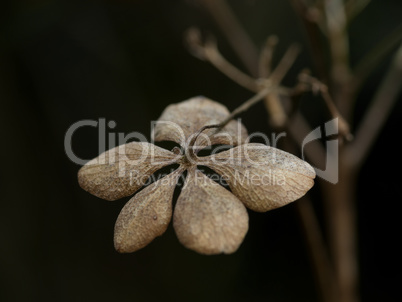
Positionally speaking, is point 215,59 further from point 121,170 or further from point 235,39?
point 121,170

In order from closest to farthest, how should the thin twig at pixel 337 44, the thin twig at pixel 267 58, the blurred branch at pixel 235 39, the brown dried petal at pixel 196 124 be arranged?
the brown dried petal at pixel 196 124, the thin twig at pixel 267 58, the thin twig at pixel 337 44, the blurred branch at pixel 235 39

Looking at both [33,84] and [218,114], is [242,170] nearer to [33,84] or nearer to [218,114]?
[218,114]

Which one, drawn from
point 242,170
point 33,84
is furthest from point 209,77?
point 242,170

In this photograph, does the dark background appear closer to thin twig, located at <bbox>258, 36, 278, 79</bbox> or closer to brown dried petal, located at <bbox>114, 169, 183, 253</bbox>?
thin twig, located at <bbox>258, 36, 278, 79</bbox>

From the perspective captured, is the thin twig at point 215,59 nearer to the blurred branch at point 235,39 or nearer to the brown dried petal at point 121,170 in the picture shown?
the blurred branch at point 235,39

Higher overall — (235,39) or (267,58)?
(235,39)

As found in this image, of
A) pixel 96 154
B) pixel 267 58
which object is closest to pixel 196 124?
pixel 267 58

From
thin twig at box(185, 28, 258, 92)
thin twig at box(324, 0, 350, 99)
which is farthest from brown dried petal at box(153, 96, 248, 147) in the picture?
thin twig at box(324, 0, 350, 99)

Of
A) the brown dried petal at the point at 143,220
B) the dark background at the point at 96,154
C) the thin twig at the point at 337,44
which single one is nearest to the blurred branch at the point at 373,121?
the thin twig at the point at 337,44
